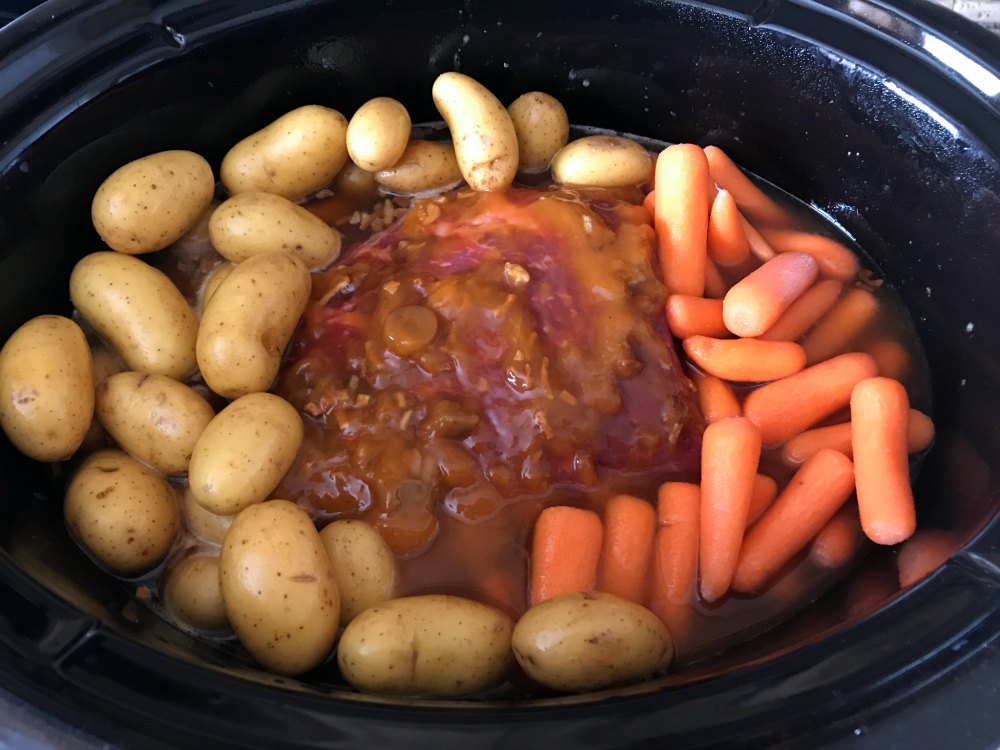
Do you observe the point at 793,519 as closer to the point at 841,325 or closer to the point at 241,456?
the point at 841,325

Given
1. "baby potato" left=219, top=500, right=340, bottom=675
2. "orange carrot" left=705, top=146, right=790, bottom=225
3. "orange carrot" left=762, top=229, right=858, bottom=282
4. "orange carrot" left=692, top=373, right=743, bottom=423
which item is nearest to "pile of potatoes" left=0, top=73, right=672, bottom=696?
"baby potato" left=219, top=500, right=340, bottom=675

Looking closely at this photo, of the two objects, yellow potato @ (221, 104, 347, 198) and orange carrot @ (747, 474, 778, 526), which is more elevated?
yellow potato @ (221, 104, 347, 198)

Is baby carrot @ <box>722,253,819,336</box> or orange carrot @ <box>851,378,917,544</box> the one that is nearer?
orange carrot @ <box>851,378,917,544</box>

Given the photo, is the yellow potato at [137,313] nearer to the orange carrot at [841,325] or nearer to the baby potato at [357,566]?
the baby potato at [357,566]

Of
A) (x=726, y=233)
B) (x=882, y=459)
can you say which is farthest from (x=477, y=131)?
(x=882, y=459)

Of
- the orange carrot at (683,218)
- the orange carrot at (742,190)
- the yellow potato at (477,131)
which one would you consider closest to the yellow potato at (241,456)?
the yellow potato at (477,131)

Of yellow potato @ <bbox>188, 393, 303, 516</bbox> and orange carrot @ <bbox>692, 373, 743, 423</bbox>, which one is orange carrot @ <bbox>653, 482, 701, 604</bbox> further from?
yellow potato @ <bbox>188, 393, 303, 516</bbox>

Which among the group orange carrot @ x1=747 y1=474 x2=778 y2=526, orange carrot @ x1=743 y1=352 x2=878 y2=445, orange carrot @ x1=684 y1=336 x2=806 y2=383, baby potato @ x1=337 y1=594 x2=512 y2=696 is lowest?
baby potato @ x1=337 y1=594 x2=512 y2=696

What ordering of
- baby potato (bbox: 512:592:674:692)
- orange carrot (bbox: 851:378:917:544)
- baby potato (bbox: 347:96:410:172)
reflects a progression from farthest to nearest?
1. baby potato (bbox: 347:96:410:172)
2. orange carrot (bbox: 851:378:917:544)
3. baby potato (bbox: 512:592:674:692)
